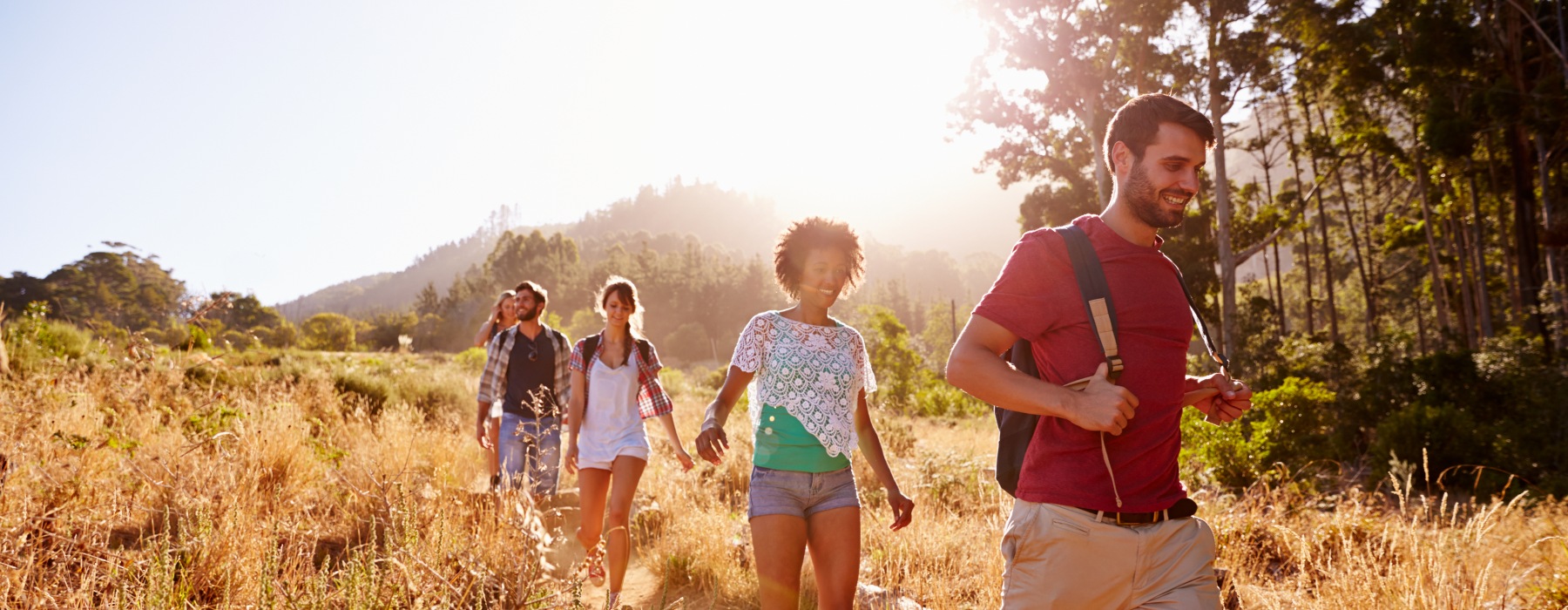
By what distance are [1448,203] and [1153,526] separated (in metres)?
25.0

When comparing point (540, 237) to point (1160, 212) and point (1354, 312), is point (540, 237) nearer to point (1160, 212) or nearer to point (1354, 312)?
point (1354, 312)

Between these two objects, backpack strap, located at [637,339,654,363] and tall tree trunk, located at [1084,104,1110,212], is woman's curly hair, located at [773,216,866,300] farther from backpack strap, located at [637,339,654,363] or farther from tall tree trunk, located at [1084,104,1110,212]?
tall tree trunk, located at [1084,104,1110,212]

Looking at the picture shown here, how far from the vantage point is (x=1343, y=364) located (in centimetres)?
1520

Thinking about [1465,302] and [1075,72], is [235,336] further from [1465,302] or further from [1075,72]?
[1465,302]

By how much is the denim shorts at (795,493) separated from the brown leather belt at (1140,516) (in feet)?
3.74

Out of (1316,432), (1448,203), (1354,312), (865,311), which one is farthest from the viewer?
(1354,312)

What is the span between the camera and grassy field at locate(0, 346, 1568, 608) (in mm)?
2941

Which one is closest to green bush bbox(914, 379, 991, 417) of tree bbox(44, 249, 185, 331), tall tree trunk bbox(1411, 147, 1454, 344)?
tall tree trunk bbox(1411, 147, 1454, 344)

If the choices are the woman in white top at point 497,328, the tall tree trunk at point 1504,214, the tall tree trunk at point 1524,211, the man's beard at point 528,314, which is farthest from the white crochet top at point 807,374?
the tall tree trunk at point 1524,211

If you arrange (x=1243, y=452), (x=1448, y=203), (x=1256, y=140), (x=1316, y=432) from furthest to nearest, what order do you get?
1. (x=1256, y=140)
2. (x=1448, y=203)
3. (x=1316, y=432)
4. (x=1243, y=452)

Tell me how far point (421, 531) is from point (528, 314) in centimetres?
206

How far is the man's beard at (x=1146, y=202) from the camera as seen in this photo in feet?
6.38

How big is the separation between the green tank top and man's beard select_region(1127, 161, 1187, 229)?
4.77 ft

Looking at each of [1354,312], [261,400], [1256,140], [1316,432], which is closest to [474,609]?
[261,400]
